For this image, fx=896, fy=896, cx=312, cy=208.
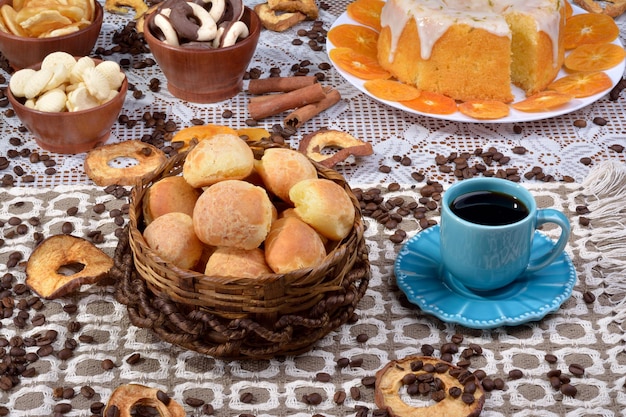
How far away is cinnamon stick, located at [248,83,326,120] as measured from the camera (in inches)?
100

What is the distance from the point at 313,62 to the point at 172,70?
50 cm

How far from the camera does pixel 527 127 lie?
2535 mm

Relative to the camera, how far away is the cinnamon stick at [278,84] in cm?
264

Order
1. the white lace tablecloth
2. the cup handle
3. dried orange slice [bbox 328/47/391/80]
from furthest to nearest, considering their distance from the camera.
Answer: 1. dried orange slice [bbox 328/47/391/80]
2. the white lace tablecloth
3. the cup handle

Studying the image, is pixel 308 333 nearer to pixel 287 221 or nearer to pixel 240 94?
pixel 287 221

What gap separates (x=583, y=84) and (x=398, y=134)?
0.56m

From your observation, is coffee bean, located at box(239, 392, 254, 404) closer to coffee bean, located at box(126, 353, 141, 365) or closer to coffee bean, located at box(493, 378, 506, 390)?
coffee bean, located at box(126, 353, 141, 365)

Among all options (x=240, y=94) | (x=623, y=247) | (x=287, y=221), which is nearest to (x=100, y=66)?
(x=240, y=94)

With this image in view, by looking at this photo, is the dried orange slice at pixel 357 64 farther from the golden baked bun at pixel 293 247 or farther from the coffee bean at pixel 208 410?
the coffee bean at pixel 208 410

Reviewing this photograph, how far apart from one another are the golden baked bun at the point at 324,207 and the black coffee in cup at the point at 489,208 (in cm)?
23

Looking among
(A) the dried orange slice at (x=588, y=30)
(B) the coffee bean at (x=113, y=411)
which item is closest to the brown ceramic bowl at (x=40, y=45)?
(B) the coffee bean at (x=113, y=411)

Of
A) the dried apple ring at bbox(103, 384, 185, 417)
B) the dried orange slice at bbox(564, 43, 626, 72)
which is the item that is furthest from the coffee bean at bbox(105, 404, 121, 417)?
the dried orange slice at bbox(564, 43, 626, 72)

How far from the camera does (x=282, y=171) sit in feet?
5.63

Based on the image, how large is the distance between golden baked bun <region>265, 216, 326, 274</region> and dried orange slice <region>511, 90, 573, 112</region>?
42.1 inches
